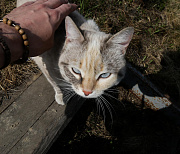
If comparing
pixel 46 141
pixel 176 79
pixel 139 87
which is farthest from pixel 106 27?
pixel 46 141

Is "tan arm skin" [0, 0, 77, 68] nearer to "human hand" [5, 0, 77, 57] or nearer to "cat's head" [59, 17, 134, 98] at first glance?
"human hand" [5, 0, 77, 57]

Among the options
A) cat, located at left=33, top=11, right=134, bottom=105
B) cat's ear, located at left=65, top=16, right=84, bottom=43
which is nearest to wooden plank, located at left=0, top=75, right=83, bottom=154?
cat, located at left=33, top=11, right=134, bottom=105

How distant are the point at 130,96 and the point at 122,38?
1.70 meters

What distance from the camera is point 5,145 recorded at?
6.20 feet

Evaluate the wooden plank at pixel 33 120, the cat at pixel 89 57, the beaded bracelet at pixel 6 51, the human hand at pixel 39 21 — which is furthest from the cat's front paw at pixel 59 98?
the beaded bracelet at pixel 6 51

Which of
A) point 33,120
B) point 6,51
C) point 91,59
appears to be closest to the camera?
point 6,51

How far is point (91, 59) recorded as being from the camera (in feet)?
5.29

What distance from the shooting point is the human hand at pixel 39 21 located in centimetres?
147

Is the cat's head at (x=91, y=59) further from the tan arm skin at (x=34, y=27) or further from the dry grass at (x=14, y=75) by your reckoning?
the dry grass at (x=14, y=75)

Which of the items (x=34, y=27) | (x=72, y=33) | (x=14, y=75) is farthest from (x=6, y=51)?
(x=14, y=75)

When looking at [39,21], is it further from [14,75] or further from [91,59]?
[14,75]

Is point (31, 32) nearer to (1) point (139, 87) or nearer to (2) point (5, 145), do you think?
(2) point (5, 145)

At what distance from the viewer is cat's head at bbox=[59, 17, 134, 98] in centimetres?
161

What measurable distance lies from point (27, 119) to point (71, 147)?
33.9 inches
